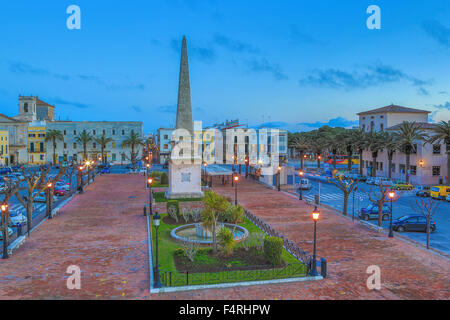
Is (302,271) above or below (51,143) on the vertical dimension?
below

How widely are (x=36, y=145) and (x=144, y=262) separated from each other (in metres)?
80.8

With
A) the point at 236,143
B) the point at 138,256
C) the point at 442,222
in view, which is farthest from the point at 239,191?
the point at 236,143

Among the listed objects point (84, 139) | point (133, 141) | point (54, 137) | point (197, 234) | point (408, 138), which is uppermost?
point (54, 137)

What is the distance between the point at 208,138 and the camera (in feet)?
345

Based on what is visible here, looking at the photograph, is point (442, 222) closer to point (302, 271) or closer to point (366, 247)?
point (366, 247)

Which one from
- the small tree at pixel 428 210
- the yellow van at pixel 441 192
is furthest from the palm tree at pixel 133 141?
the small tree at pixel 428 210

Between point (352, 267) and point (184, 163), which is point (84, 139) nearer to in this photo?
point (184, 163)

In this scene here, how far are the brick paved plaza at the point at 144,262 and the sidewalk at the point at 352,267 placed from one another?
38mm

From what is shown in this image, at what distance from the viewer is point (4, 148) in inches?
3081

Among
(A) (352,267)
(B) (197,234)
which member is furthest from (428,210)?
(B) (197,234)

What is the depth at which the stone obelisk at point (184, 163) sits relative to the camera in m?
33.2

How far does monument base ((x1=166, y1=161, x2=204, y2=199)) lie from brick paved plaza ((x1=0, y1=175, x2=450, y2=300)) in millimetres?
7003

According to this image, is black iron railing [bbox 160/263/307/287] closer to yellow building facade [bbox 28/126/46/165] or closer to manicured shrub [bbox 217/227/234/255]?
manicured shrub [bbox 217/227/234/255]
